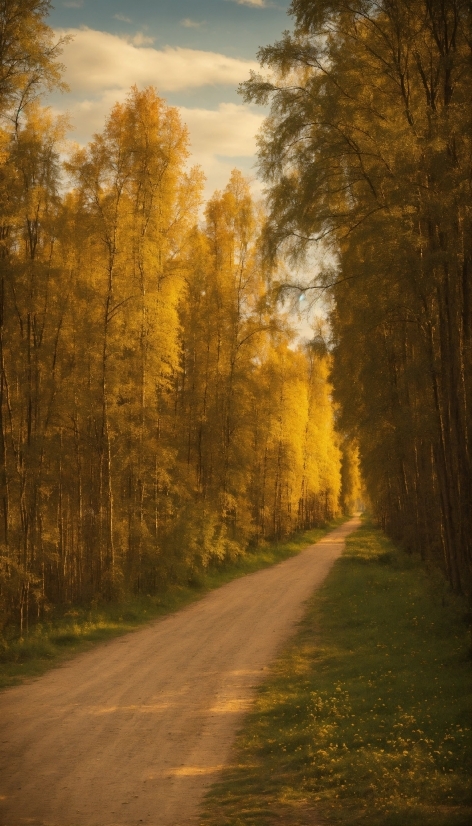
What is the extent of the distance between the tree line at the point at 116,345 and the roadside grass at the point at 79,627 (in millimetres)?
504

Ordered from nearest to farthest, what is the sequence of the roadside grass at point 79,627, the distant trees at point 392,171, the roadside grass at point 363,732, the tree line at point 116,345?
the roadside grass at point 363,732 < the distant trees at point 392,171 < the roadside grass at point 79,627 < the tree line at point 116,345

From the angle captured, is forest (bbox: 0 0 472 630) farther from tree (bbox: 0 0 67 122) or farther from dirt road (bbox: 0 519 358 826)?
dirt road (bbox: 0 519 358 826)

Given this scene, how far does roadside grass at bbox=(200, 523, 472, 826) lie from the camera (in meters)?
5.32

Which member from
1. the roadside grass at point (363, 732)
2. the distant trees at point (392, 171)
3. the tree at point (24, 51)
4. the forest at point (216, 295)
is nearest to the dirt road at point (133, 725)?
the roadside grass at point (363, 732)

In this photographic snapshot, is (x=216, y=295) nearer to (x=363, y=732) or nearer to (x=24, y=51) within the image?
(x=24, y=51)

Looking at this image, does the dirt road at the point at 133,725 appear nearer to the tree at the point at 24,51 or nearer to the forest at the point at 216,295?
the forest at the point at 216,295

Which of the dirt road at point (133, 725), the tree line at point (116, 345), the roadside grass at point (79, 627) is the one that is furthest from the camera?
the tree line at point (116, 345)

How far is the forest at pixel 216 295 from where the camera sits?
34.7 feet

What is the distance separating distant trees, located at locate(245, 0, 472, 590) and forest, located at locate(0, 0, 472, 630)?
0.05m

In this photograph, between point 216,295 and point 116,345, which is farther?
point 216,295

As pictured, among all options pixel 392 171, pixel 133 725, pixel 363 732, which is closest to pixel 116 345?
pixel 392 171

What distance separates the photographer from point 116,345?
16938 millimetres

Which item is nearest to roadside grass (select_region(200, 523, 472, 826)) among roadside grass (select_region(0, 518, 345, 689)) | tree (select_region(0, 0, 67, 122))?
roadside grass (select_region(0, 518, 345, 689))

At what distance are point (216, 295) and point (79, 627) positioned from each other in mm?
14947
